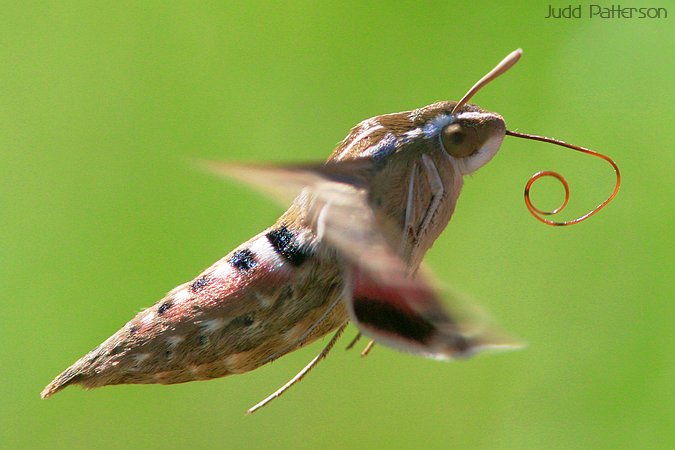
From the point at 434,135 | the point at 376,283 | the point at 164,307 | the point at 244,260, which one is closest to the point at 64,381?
the point at 164,307

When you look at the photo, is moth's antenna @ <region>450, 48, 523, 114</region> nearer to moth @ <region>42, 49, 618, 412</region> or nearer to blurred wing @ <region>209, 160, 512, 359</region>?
moth @ <region>42, 49, 618, 412</region>

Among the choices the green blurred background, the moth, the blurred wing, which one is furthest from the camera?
the green blurred background

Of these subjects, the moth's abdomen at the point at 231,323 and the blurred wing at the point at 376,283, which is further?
the moth's abdomen at the point at 231,323

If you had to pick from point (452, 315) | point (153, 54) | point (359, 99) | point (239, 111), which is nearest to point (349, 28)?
point (359, 99)

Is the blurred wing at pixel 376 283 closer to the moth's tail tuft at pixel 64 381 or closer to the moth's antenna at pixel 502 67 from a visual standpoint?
the moth's antenna at pixel 502 67

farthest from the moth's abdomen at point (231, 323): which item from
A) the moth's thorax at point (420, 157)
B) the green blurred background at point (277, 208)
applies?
the green blurred background at point (277, 208)

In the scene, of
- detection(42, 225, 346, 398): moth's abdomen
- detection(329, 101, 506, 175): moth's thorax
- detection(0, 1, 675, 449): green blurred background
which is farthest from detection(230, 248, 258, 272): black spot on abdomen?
detection(0, 1, 675, 449): green blurred background

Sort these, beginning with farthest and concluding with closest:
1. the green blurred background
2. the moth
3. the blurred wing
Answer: the green blurred background < the moth < the blurred wing

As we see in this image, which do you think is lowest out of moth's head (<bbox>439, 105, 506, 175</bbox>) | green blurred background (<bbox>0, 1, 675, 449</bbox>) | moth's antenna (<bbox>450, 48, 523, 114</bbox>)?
green blurred background (<bbox>0, 1, 675, 449</bbox>)
